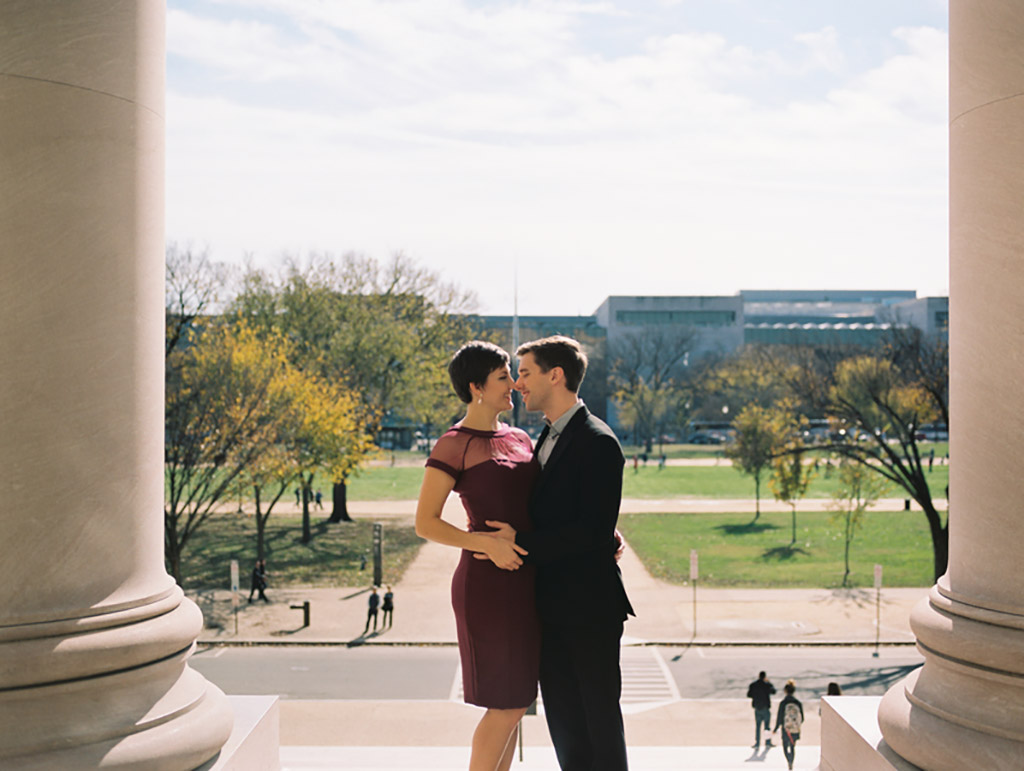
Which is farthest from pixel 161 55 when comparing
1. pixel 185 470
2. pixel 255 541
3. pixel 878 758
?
pixel 255 541

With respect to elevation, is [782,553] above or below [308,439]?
below

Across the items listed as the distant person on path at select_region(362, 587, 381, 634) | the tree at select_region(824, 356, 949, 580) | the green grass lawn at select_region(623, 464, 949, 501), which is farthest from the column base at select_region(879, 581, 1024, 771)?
the green grass lawn at select_region(623, 464, 949, 501)

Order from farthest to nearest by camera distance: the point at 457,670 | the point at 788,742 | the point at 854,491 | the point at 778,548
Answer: the point at 778,548, the point at 854,491, the point at 457,670, the point at 788,742

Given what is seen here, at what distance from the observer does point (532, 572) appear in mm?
4379

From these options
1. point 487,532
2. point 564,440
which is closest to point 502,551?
point 487,532

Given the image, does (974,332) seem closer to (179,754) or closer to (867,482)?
(179,754)

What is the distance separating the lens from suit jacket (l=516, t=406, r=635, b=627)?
4.21 metres

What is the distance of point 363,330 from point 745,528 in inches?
703

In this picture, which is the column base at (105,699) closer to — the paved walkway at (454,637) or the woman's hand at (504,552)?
the woman's hand at (504,552)

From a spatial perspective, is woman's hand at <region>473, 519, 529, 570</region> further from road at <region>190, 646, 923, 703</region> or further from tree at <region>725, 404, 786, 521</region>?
tree at <region>725, 404, 786, 521</region>

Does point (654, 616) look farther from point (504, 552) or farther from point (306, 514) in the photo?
point (504, 552)

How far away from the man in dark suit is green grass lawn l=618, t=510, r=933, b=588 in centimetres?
2433

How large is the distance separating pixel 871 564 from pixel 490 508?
2947 cm

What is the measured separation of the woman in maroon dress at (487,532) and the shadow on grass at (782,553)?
28879mm
